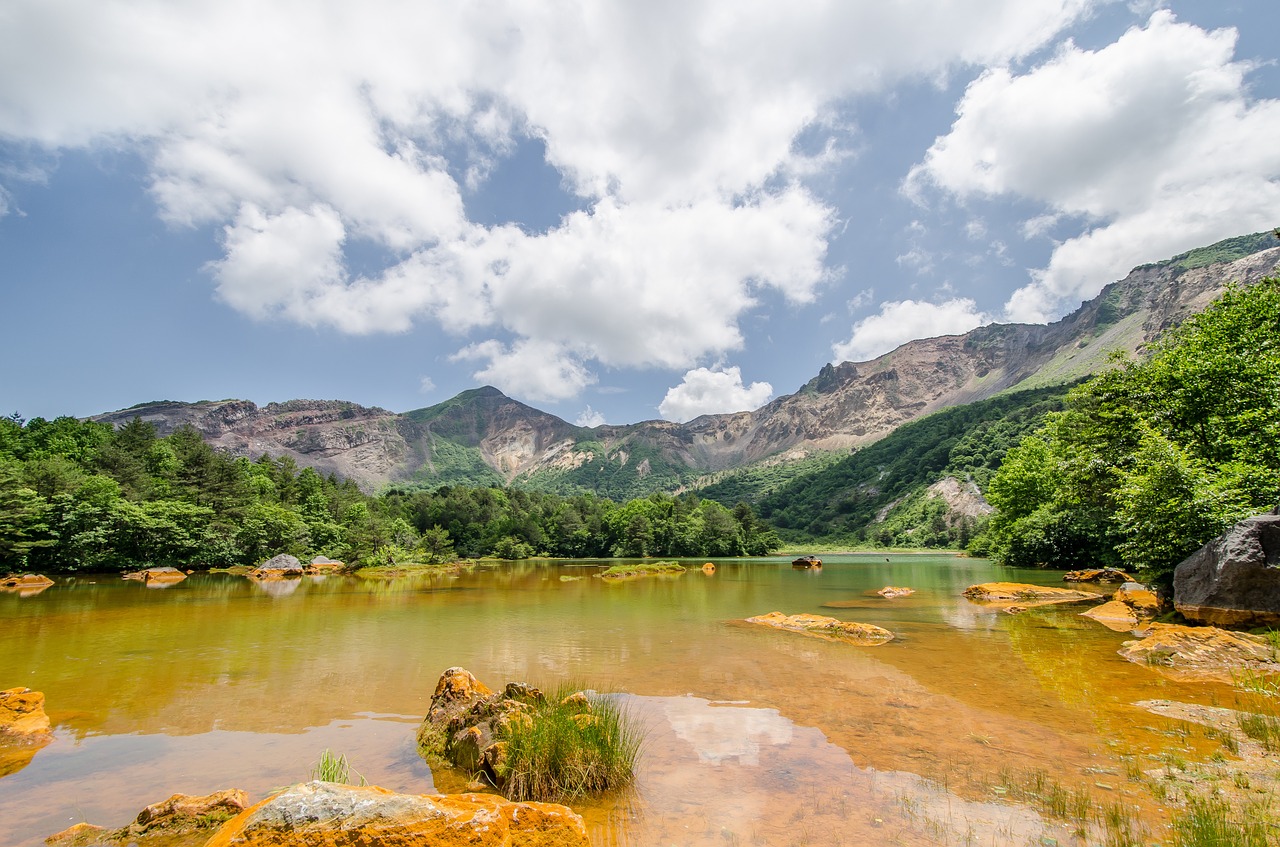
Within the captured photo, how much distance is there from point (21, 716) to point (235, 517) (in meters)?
64.3

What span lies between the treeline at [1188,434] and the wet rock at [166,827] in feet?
70.4

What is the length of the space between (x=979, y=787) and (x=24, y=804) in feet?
35.5

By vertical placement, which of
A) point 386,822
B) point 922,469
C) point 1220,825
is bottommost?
point 1220,825

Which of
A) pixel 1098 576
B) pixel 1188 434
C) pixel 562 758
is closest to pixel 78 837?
pixel 562 758

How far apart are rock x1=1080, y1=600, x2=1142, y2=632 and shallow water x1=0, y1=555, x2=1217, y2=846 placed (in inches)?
25.2

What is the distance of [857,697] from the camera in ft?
34.7

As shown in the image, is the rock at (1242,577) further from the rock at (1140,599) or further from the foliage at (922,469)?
the foliage at (922,469)

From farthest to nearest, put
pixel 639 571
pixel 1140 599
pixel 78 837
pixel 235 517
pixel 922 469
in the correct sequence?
pixel 922 469 → pixel 235 517 → pixel 639 571 → pixel 1140 599 → pixel 78 837

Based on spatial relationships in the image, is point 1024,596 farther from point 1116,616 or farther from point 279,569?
point 279,569

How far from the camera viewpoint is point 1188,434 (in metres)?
19.4

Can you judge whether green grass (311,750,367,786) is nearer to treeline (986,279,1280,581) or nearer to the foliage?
treeline (986,279,1280,581)

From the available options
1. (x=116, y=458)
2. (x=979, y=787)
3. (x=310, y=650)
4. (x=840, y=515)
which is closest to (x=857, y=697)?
(x=979, y=787)

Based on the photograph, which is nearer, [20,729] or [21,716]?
[20,729]

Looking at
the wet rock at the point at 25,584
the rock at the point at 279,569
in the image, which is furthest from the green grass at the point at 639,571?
the wet rock at the point at 25,584
